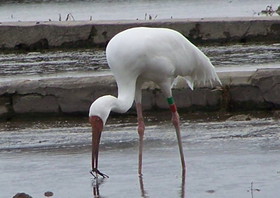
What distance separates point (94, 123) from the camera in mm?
7852

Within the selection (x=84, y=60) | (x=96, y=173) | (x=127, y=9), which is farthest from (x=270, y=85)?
(x=127, y=9)

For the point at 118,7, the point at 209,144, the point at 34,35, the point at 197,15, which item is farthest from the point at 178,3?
the point at 209,144

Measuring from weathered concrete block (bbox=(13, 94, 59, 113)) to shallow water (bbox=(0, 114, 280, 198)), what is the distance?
155mm

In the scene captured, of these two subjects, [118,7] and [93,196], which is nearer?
[93,196]

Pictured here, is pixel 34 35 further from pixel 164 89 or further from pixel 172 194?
Result: pixel 172 194

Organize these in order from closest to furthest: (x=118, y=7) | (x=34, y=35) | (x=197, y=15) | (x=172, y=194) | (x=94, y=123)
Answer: (x=172, y=194) < (x=94, y=123) < (x=34, y=35) < (x=197, y=15) < (x=118, y=7)

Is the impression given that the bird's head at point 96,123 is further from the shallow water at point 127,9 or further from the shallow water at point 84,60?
the shallow water at point 127,9

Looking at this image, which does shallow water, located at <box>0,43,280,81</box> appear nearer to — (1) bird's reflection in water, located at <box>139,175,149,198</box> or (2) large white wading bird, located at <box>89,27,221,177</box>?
(2) large white wading bird, located at <box>89,27,221,177</box>

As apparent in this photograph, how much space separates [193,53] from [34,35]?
7.50 metres

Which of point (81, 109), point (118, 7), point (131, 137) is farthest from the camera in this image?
point (118, 7)

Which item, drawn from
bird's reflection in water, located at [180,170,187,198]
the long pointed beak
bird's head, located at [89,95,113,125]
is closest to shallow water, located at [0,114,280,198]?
bird's reflection in water, located at [180,170,187,198]

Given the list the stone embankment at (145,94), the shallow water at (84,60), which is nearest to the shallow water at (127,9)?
the shallow water at (84,60)

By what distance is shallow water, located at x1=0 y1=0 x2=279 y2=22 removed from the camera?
22828 millimetres

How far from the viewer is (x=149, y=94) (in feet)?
35.6
